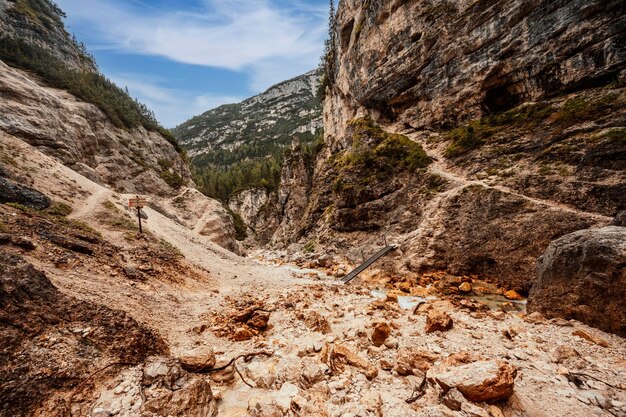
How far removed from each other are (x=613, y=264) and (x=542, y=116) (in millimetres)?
20343

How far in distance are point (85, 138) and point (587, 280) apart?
187 ft

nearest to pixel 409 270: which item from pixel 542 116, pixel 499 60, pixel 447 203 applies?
pixel 447 203

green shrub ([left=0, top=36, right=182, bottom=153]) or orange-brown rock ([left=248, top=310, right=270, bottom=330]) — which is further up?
green shrub ([left=0, top=36, right=182, bottom=153])

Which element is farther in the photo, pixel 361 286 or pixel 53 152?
pixel 53 152

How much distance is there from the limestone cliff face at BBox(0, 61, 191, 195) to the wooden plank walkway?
35.9 metres

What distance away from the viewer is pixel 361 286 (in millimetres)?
21219

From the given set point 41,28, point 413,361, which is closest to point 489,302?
point 413,361

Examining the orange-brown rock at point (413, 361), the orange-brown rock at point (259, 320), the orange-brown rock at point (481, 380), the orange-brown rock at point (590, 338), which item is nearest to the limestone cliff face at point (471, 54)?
the orange-brown rock at point (590, 338)

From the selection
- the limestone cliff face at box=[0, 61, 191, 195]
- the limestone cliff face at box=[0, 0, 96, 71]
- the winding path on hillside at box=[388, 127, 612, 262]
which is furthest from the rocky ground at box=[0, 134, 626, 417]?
the limestone cliff face at box=[0, 0, 96, 71]

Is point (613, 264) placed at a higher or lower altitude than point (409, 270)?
higher

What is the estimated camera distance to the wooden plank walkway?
2323 centimetres

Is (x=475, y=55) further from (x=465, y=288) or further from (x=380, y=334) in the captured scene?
(x=380, y=334)

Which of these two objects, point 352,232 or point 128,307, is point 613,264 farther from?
point 352,232

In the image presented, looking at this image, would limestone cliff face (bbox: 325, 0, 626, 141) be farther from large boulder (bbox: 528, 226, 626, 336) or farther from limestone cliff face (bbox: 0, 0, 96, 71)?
limestone cliff face (bbox: 0, 0, 96, 71)
